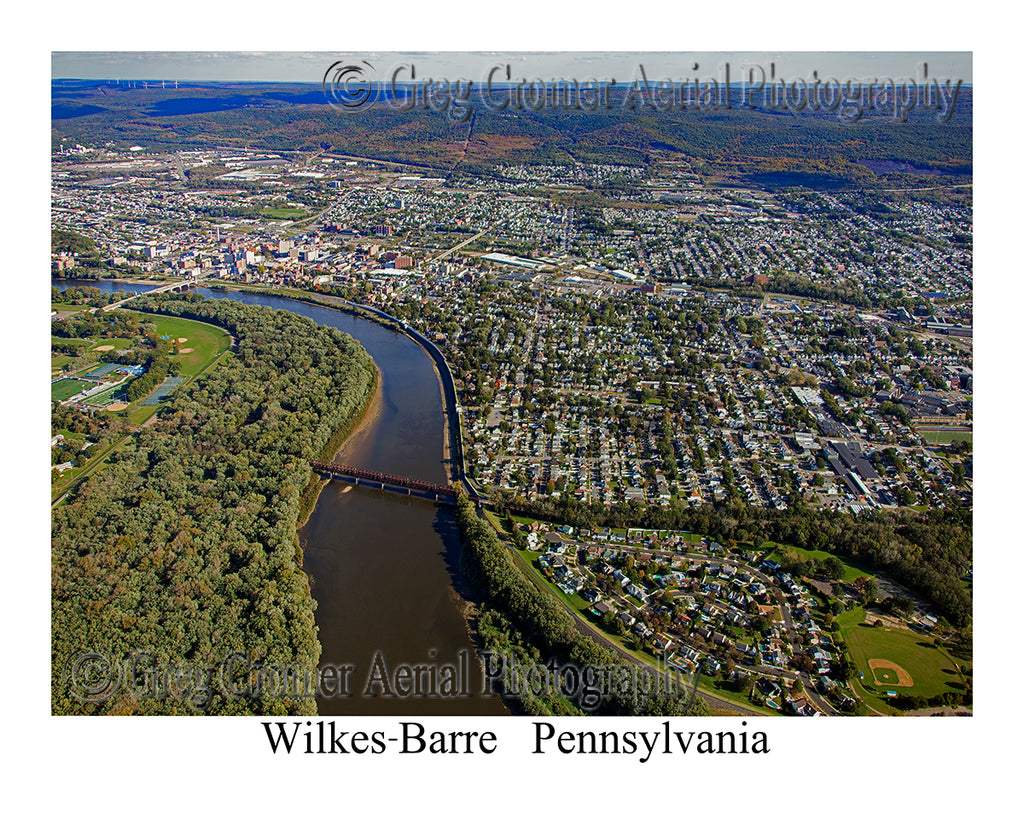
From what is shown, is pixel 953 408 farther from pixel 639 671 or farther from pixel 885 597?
pixel 639 671

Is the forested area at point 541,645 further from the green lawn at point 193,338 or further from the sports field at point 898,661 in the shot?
the green lawn at point 193,338

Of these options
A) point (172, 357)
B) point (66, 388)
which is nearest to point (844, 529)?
point (172, 357)

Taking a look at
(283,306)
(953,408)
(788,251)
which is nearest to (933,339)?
(953,408)

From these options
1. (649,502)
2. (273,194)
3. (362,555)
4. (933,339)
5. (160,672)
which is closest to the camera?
(160,672)

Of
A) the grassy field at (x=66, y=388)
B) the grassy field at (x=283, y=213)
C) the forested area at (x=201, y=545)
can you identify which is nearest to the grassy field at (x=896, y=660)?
the forested area at (x=201, y=545)

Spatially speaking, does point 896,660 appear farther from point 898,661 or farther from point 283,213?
point 283,213

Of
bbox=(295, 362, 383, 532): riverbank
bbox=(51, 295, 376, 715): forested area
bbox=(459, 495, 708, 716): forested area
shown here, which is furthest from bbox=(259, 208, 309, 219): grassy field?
bbox=(459, 495, 708, 716): forested area

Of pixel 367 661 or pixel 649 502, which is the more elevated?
pixel 649 502

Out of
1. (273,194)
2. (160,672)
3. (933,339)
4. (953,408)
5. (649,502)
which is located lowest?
(160,672)
